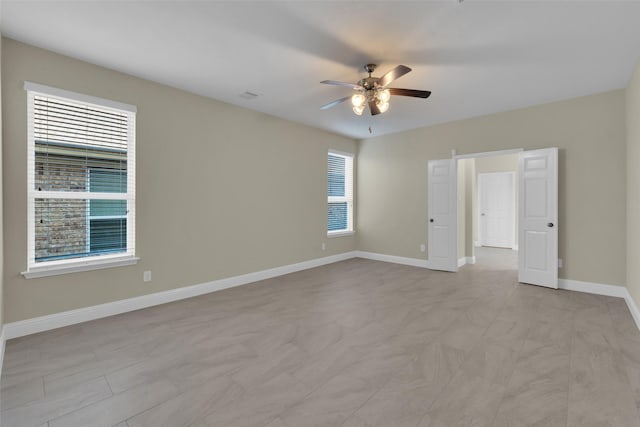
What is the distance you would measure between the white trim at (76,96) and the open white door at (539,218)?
5.50 metres

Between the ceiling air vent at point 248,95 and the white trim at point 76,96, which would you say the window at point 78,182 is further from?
the ceiling air vent at point 248,95

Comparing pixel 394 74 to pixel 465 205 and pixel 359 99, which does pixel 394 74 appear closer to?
pixel 359 99

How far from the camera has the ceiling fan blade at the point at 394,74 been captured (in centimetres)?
262

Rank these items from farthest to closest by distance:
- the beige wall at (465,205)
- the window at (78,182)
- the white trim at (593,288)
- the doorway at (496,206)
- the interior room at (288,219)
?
1. the doorway at (496,206)
2. the beige wall at (465,205)
3. the white trim at (593,288)
4. the window at (78,182)
5. the interior room at (288,219)

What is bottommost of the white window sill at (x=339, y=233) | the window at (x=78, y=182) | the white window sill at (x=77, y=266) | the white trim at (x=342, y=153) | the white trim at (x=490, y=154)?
the white window sill at (x=77, y=266)

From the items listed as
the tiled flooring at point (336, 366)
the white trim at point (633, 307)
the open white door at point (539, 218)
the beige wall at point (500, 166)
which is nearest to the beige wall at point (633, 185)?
the white trim at point (633, 307)

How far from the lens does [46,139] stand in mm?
2949

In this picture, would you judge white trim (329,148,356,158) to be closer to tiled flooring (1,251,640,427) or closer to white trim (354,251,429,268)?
white trim (354,251,429,268)

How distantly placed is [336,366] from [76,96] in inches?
145

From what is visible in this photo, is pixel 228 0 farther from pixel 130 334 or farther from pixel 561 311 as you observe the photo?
pixel 561 311

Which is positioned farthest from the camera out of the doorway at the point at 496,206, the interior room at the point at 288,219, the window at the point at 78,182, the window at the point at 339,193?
the doorway at the point at 496,206

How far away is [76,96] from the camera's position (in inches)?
122

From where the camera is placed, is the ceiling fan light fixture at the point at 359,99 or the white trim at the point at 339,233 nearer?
the ceiling fan light fixture at the point at 359,99

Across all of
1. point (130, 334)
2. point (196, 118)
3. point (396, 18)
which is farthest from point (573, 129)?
point (130, 334)
